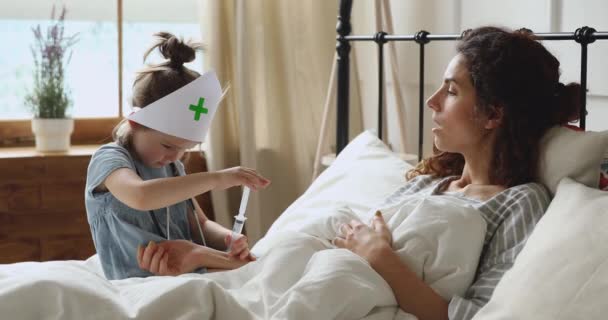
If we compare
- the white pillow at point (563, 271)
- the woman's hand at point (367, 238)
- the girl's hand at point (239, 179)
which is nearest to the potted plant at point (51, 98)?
the girl's hand at point (239, 179)

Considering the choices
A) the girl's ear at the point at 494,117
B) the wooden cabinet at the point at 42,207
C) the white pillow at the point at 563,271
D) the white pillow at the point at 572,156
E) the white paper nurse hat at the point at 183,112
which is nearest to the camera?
the white pillow at the point at 563,271

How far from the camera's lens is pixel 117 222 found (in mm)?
2006

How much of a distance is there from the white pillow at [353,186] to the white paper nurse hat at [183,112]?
32cm

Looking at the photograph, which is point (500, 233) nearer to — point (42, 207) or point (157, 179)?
point (157, 179)

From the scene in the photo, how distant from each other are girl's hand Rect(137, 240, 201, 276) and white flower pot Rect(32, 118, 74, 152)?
1380mm

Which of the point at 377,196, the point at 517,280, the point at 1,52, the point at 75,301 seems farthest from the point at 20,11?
the point at 517,280

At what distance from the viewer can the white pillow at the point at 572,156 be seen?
1602mm

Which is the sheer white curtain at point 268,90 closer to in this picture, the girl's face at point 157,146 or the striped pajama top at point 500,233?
the girl's face at point 157,146

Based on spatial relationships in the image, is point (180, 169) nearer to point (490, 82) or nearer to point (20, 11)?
point (490, 82)

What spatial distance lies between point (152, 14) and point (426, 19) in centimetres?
118

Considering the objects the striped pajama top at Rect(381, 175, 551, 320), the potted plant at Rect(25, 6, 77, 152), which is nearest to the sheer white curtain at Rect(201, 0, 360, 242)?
the potted plant at Rect(25, 6, 77, 152)

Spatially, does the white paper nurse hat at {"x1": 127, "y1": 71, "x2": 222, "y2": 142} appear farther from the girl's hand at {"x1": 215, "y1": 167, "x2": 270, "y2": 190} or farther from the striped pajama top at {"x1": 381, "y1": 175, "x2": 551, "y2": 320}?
the striped pajama top at {"x1": 381, "y1": 175, "x2": 551, "y2": 320}

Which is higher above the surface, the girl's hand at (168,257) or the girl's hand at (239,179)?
the girl's hand at (239,179)

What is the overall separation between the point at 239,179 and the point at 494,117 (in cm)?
57
